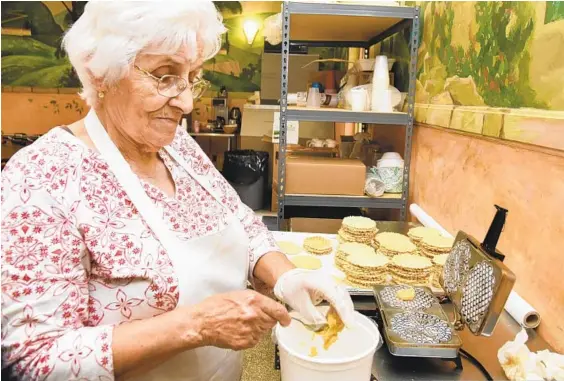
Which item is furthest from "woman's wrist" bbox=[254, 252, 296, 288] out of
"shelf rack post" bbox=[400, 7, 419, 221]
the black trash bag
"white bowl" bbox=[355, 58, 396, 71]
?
the black trash bag

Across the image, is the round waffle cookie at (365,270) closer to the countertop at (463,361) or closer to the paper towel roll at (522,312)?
the countertop at (463,361)

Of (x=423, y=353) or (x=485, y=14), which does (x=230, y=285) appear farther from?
(x=485, y=14)

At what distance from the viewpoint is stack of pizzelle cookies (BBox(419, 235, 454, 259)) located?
1781 mm

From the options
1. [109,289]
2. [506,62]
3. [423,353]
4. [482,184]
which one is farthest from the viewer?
[482,184]

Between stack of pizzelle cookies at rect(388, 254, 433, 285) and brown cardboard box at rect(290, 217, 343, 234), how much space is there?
882 mm

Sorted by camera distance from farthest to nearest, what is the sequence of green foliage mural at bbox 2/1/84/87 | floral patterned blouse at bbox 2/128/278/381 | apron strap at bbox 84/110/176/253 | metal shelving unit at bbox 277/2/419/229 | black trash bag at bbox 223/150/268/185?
green foliage mural at bbox 2/1/84/87 < black trash bag at bbox 223/150/268/185 < metal shelving unit at bbox 277/2/419/229 < apron strap at bbox 84/110/176/253 < floral patterned blouse at bbox 2/128/278/381

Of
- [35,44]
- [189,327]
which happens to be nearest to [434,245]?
[189,327]

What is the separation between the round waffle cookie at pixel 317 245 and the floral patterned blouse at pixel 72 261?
2.81 feet

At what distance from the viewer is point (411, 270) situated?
1.61 meters

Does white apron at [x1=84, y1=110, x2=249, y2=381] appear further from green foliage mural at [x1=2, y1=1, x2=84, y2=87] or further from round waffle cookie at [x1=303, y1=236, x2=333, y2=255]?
green foliage mural at [x1=2, y1=1, x2=84, y2=87]

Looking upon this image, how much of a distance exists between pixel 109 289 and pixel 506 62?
146 cm

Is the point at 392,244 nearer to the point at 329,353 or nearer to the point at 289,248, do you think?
the point at 289,248

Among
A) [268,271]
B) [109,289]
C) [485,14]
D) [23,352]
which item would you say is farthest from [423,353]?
[485,14]

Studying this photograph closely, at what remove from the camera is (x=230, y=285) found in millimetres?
1230
